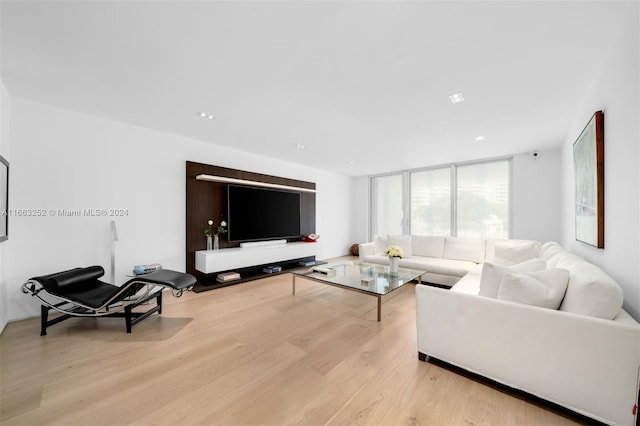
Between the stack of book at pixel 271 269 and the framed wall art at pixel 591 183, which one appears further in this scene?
the stack of book at pixel 271 269

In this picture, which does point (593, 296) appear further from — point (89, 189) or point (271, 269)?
point (89, 189)

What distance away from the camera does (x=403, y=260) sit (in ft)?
14.6

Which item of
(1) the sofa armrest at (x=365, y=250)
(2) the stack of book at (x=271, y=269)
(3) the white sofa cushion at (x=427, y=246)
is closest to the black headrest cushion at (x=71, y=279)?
(2) the stack of book at (x=271, y=269)

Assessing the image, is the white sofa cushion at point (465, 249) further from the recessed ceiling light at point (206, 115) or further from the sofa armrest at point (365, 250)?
the recessed ceiling light at point (206, 115)

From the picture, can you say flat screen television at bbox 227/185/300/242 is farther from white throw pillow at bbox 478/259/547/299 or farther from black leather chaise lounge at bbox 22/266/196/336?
white throw pillow at bbox 478/259/547/299

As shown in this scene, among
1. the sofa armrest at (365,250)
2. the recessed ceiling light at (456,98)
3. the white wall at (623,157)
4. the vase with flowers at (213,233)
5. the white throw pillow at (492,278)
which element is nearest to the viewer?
the white wall at (623,157)

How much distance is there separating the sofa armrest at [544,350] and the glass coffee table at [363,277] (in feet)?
2.97

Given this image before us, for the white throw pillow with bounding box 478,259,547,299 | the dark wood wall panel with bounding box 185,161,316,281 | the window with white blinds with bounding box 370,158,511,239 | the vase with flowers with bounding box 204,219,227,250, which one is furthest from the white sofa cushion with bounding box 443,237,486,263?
the vase with flowers with bounding box 204,219,227,250

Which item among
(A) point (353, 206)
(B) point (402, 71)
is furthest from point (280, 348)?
(A) point (353, 206)

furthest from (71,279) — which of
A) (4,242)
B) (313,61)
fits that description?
(313,61)

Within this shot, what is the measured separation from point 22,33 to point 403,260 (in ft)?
16.7

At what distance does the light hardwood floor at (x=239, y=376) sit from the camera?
4.67ft

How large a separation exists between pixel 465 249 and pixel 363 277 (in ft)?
7.72

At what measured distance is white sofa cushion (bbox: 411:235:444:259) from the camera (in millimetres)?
4695
